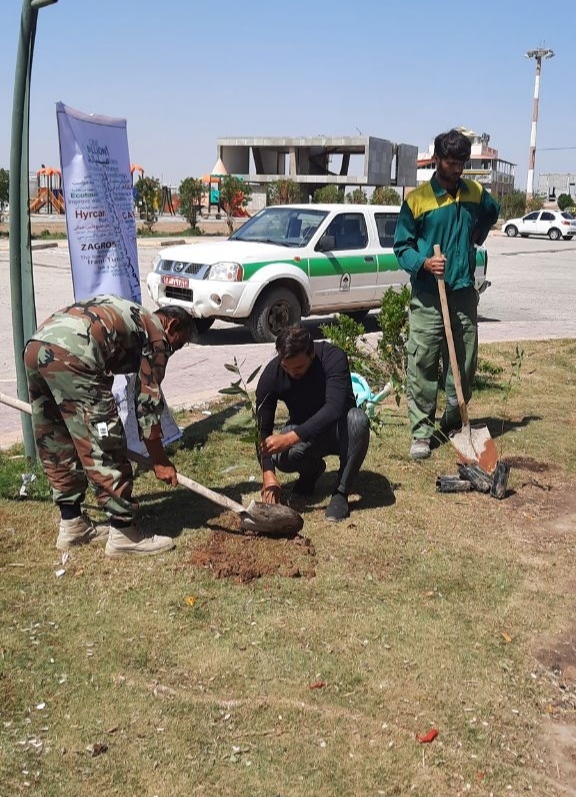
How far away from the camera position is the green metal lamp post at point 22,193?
5039mm

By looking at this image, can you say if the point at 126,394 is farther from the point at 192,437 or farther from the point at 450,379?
the point at 450,379

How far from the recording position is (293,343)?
4.36 meters

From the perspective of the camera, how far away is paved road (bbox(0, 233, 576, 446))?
8211mm

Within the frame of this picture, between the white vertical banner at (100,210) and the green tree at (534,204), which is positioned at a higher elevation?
the green tree at (534,204)

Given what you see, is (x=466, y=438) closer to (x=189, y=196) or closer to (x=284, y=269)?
(x=284, y=269)

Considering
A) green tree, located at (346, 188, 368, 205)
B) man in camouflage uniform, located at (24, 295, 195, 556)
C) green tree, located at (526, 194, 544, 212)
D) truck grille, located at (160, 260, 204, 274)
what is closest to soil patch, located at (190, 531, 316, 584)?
man in camouflage uniform, located at (24, 295, 195, 556)

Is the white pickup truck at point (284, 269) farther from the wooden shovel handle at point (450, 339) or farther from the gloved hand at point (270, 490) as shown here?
the gloved hand at point (270, 490)

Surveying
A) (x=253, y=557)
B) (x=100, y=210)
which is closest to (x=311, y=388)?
(x=253, y=557)

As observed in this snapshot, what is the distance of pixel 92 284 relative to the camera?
5406 millimetres

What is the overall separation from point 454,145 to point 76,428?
9.83 ft

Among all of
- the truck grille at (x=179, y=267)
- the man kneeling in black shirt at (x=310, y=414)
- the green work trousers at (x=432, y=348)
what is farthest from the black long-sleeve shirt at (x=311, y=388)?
the truck grille at (x=179, y=267)

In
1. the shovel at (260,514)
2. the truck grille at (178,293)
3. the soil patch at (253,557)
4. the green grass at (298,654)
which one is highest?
the truck grille at (178,293)

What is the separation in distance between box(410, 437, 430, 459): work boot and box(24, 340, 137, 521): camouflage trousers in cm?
235

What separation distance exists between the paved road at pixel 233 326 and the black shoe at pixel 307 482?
7.29 feet
